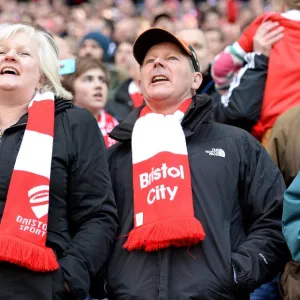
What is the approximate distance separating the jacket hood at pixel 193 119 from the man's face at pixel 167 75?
122 millimetres

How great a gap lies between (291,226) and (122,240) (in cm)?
93

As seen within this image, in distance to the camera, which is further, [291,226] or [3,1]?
[3,1]

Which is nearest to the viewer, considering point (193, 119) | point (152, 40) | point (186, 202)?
point (186, 202)

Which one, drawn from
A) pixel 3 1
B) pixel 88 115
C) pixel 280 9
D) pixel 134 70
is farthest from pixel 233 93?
pixel 3 1

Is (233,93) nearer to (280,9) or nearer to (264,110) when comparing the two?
(264,110)

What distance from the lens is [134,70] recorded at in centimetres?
730

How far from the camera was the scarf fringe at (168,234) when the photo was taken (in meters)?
3.90

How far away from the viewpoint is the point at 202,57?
6.56 metres

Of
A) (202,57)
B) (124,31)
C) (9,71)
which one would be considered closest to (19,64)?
(9,71)

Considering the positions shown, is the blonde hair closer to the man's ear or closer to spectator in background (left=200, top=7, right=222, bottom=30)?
the man's ear

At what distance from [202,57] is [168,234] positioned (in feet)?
9.64

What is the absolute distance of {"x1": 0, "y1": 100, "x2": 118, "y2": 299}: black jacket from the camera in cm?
394

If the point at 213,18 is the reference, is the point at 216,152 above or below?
below

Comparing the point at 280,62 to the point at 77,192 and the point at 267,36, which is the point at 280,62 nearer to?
the point at 267,36
